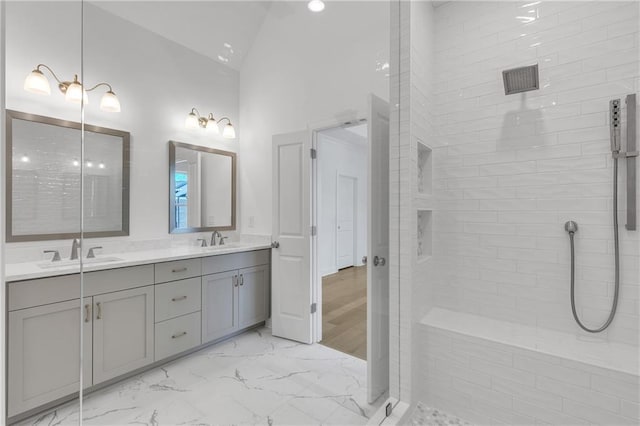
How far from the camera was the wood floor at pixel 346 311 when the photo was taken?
75.5 inches

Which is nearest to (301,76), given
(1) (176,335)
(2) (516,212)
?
(1) (176,335)

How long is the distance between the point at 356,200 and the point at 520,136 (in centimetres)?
126

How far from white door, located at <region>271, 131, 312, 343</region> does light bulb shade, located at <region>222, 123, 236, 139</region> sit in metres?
0.23

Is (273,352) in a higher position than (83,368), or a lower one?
lower

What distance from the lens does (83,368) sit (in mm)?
1151

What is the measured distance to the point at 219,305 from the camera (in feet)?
5.33

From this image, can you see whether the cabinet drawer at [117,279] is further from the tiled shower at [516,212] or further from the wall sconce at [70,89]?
the tiled shower at [516,212]

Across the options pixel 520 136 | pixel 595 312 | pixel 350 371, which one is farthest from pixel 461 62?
pixel 350 371

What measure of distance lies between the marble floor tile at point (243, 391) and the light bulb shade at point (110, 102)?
1.15 metres

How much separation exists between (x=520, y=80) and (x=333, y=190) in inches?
54.2

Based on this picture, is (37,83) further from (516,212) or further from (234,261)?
(516,212)

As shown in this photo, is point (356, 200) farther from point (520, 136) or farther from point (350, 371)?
point (520, 136)

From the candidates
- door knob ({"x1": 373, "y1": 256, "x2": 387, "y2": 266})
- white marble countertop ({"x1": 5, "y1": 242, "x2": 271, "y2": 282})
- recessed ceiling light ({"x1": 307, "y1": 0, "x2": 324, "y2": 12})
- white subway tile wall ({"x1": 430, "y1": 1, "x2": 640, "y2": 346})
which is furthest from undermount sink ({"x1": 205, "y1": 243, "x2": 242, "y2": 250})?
recessed ceiling light ({"x1": 307, "y1": 0, "x2": 324, "y2": 12})

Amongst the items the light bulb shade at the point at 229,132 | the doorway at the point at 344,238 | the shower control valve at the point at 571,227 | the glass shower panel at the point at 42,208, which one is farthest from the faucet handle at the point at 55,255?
the shower control valve at the point at 571,227
